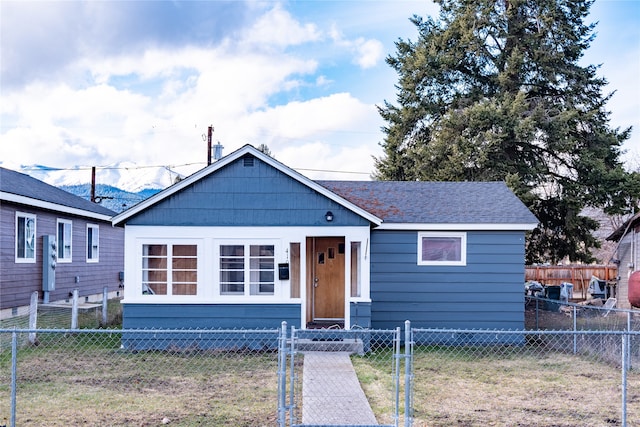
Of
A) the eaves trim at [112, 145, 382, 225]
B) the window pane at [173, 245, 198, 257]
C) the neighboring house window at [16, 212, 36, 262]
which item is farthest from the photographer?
the neighboring house window at [16, 212, 36, 262]

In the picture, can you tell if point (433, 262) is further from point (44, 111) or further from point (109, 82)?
point (44, 111)

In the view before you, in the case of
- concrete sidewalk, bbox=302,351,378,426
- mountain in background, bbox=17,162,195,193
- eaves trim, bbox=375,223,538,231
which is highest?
mountain in background, bbox=17,162,195,193

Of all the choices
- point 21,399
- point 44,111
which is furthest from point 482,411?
point 44,111

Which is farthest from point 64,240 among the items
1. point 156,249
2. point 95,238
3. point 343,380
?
point 343,380

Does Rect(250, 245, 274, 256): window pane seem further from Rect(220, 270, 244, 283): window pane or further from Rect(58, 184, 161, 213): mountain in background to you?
Rect(58, 184, 161, 213): mountain in background

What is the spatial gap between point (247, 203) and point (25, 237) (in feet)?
24.0

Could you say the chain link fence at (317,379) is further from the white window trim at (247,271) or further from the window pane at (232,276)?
the window pane at (232,276)

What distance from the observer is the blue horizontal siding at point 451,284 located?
13.8 meters

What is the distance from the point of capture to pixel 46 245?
56.0 ft

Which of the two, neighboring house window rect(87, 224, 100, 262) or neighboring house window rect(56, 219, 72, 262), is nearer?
neighboring house window rect(56, 219, 72, 262)

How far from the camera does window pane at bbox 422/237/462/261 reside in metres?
13.9

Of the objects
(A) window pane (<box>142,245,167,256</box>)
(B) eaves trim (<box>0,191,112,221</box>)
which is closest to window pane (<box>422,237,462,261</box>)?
(A) window pane (<box>142,245,167,256</box>)

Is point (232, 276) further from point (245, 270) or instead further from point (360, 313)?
point (360, 313)

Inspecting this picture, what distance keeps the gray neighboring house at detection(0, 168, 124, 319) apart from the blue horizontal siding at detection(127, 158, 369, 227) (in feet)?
16.2
